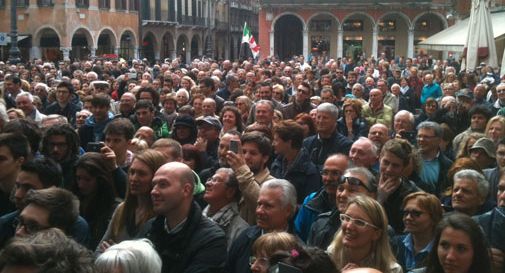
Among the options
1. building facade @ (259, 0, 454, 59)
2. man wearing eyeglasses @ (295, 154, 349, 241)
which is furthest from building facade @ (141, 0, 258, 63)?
man wearing eyeglasses @ (295, 154, 349, 241)

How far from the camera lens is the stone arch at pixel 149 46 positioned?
152 feet

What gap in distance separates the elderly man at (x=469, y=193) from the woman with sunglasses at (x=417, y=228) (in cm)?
65

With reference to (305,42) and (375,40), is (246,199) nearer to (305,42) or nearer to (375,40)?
(375,40)

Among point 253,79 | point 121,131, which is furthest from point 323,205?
point 253,79

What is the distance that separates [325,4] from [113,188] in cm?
4297

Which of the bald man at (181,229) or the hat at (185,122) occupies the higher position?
the hat at (185,122)

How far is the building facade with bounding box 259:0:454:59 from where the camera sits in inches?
1826

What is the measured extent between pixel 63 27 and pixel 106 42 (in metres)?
5.40

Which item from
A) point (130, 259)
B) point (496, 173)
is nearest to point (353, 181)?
point (496, 173)

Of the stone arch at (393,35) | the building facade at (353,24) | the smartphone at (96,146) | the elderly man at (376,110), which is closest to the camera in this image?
the smartphone at (96,146)

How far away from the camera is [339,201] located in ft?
16.2

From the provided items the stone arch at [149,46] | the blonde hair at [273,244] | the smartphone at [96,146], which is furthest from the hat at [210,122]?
the stone arch at [149,46]

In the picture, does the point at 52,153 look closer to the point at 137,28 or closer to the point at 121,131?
the point at 121,131

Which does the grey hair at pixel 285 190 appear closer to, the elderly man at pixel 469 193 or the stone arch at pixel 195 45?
the elderly man at pixel 469 193
